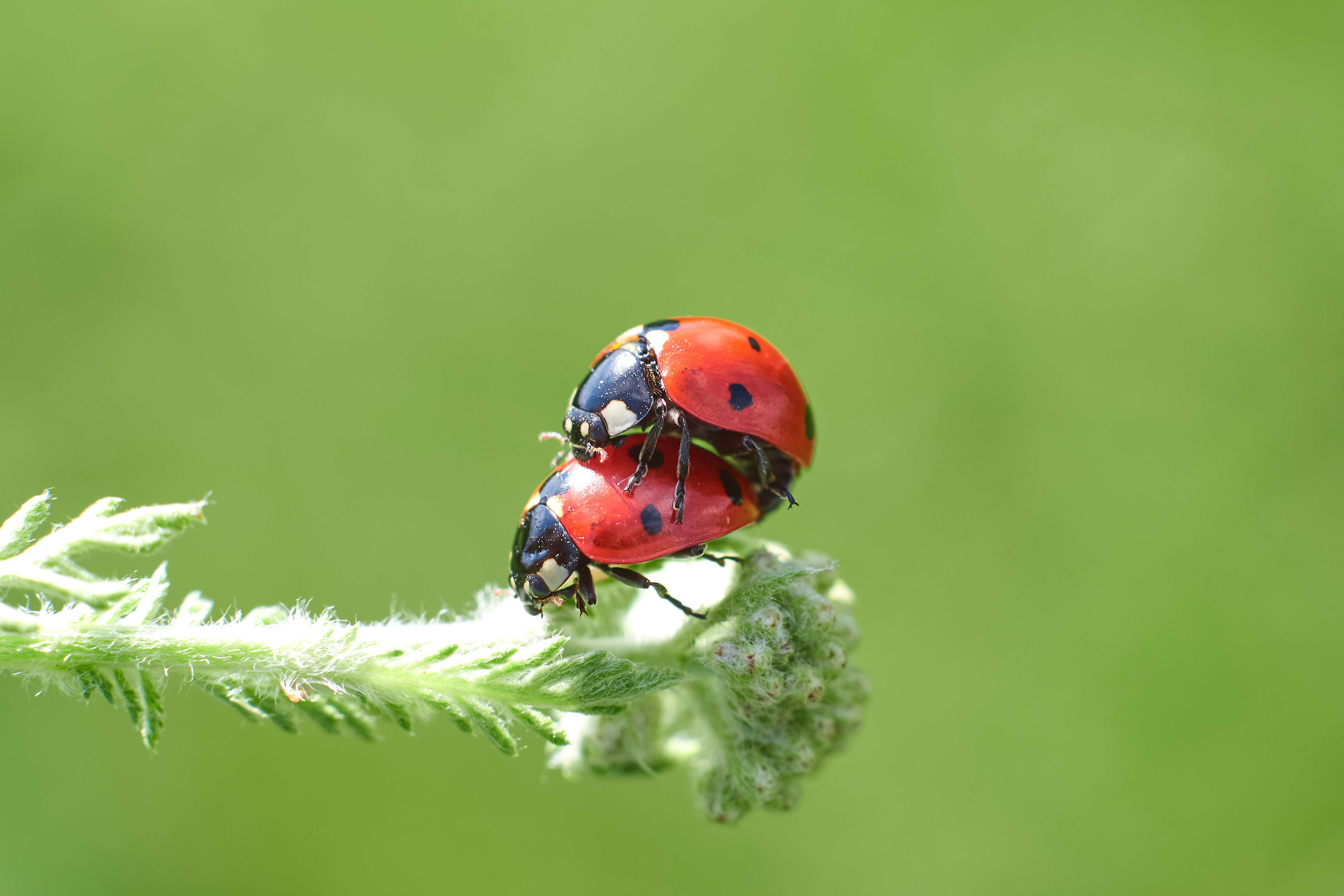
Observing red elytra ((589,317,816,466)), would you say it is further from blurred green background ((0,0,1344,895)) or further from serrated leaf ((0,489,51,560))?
blurred green background ((0,0,1344,895))

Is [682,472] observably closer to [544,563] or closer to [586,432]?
[586,432]

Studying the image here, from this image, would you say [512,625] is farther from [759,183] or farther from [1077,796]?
[759,183]

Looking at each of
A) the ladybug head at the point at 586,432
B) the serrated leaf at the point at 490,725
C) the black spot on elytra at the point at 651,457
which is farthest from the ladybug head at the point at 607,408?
the serrated leaf at the point at 490,725

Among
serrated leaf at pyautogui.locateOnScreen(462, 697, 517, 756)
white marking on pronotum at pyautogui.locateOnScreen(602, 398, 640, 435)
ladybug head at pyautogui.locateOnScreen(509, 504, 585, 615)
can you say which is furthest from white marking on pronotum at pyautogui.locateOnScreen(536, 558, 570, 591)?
serrated leaf at pyautogui.locateOnScreen(462, 697, 517, 756)

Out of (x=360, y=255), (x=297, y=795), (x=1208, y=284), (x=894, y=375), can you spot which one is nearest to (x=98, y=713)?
(x=297, y=795)

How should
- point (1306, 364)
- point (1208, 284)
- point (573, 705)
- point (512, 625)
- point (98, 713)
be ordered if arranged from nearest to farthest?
point (573, 705) < point (512, 625) < point (98, 713) < point (1306, 364) < point (1208, 284)

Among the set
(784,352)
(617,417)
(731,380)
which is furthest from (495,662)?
(784,352)
